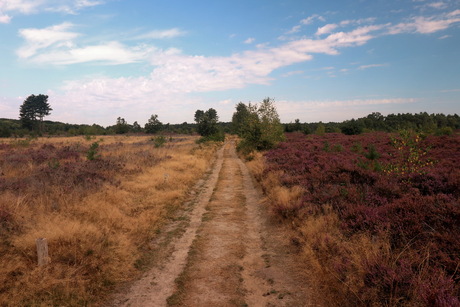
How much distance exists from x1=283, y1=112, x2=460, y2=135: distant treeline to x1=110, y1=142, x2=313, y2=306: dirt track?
12.2 metres

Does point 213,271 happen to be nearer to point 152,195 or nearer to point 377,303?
point 377,303

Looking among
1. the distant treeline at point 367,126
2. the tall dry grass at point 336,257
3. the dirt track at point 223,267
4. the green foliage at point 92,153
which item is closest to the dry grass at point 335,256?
the tall dry grass at point 336,257

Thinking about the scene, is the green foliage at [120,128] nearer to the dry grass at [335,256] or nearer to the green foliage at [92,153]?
the green foliage at [92,153]

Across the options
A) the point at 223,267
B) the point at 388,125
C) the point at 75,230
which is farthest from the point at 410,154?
the point at 388,125

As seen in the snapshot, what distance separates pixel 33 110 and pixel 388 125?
12513 centimetres

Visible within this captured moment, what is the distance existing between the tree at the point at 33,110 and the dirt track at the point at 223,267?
11439cm

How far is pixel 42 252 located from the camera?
5.08m

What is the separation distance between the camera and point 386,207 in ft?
21.2

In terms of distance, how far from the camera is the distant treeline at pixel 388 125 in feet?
98.1

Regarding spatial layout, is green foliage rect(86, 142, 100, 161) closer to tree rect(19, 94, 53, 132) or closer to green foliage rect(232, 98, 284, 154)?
green foliage rect(232, 98, 284, 154)

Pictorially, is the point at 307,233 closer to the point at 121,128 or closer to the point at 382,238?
the point at 382,238

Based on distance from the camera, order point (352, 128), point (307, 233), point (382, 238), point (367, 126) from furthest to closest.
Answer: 1. point (367, 126)
2. point (352, 128)
3. point (307, 233)
4. point (382, 238)

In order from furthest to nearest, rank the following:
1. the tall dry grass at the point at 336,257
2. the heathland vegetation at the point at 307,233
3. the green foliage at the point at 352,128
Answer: the green foliage at the point at 352,128 → the tall dry grass at the point at 336,257 → the heathland vegetation at the point at 307,233

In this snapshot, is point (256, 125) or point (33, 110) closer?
point (256, 125)
